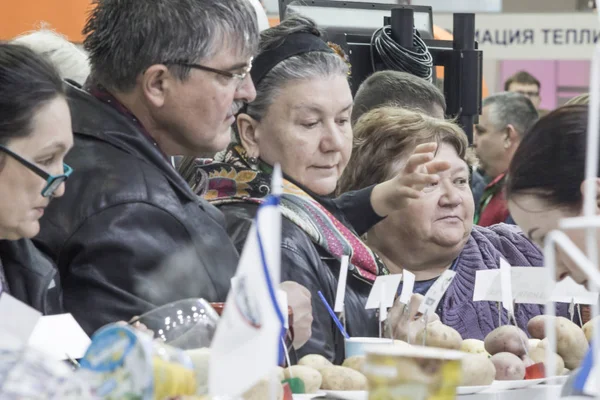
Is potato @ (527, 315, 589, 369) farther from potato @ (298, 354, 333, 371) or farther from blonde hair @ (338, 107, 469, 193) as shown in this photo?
blonde hair @ (338, 107, 469, 193)

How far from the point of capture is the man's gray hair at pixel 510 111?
6.41 meters

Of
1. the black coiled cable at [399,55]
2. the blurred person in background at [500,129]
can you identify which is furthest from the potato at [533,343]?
the blurred person in background at [500,129]

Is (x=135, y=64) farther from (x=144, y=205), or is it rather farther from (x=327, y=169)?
(x=327, y=169)

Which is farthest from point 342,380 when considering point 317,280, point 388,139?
point 388,139

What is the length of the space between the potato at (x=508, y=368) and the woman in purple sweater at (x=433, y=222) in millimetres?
881

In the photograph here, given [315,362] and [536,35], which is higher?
[536,35]

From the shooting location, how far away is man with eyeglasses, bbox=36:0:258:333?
2143 mm

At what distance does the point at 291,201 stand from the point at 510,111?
153 inches

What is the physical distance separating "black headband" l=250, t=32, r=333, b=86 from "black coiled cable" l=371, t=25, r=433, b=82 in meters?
1.14

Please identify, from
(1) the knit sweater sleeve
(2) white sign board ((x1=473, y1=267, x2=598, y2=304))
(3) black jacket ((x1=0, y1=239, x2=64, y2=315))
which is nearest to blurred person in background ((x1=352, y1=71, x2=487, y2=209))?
(1) the knit sweater sleeve

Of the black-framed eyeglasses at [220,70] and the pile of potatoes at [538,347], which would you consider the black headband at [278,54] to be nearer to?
the black-framed eyeglasses at [220,70]

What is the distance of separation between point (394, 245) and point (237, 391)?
84.8 inches

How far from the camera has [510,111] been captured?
6.44 metres

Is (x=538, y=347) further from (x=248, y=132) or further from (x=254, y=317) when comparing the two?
(x=254, y=317)
